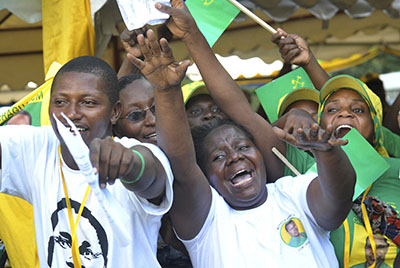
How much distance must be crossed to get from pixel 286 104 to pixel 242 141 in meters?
0.83

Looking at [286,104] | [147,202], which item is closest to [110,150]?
[147,202]

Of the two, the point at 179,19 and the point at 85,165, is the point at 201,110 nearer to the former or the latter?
the point at 179,19

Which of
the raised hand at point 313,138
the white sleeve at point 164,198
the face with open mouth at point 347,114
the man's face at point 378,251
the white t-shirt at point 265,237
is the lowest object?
the man's face at point 378,251

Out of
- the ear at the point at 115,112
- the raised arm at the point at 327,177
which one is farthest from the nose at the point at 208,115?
the raised arm at the point at 327,177

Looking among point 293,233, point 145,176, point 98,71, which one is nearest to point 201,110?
point 98,71

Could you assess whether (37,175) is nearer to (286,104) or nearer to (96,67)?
(96,67)

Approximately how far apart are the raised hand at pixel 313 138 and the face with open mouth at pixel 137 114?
80cm

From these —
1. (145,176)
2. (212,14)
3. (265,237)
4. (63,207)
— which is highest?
A: (212,14)

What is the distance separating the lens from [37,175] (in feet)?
7.25

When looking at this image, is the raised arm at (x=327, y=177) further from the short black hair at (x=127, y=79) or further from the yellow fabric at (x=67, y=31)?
the yellow fabric at (x=67, y=31)

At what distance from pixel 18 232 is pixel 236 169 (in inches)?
41.9

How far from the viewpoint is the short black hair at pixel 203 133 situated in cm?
258

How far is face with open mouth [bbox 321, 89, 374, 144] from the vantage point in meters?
2.85

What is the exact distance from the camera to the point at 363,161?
259cm
